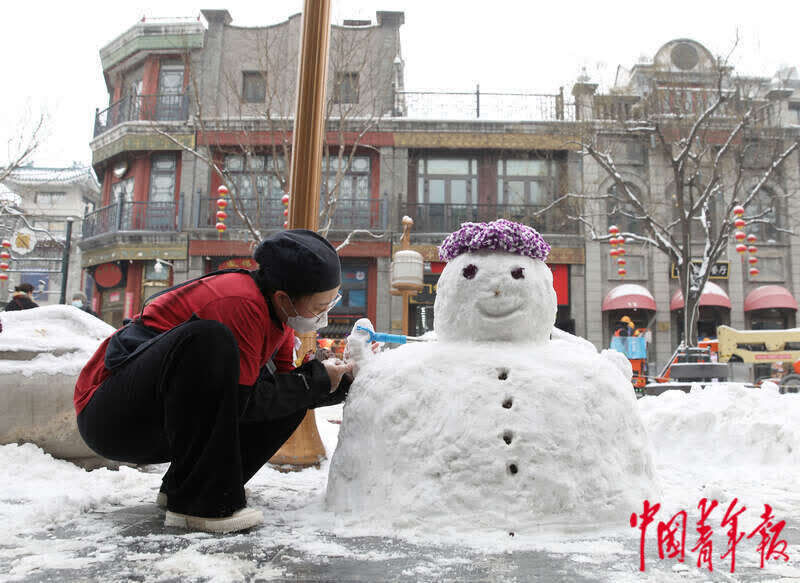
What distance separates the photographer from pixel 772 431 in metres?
3.82

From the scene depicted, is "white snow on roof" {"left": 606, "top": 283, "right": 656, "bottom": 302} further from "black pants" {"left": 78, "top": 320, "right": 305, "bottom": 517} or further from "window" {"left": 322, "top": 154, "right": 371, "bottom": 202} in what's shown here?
"black pants" {"left": 78, "top": 320, "right": 305, "bottom": 517}

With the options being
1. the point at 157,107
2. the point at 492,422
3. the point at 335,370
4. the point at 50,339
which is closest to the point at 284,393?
the point at 335,370

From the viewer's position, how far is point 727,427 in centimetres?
402

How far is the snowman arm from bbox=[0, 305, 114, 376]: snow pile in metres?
1.55

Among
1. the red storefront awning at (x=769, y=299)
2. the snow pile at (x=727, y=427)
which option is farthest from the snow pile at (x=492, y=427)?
the red storefront awning at (x=769, y=299)

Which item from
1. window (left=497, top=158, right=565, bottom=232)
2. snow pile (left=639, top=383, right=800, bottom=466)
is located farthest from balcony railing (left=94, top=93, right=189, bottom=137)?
snow pile (left=639, top=383, right=800, bottom=466)

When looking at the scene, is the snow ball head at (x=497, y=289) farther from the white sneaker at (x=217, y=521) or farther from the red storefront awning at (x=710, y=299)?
the red storefront awning at (x=710, y=299)

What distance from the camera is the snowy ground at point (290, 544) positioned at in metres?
1.58

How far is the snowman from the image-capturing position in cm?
204

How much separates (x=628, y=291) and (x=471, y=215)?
472cm

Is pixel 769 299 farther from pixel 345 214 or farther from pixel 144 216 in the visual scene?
pixel 144 216

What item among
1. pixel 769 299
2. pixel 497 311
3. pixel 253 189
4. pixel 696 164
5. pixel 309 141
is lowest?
pixel 497 311

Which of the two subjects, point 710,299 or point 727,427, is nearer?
point 727,427

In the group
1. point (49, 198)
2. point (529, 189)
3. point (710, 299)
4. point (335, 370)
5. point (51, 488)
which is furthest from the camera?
point (49, 198)
